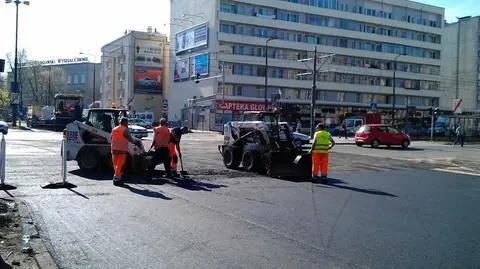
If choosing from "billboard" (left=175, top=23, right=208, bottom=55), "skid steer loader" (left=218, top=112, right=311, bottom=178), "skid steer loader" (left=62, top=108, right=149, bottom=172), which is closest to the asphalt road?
"skid steer loader" (left=62, top=108, right=149, bottom=172)

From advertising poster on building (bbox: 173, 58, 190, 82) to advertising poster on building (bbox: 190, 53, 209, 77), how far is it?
174 cm

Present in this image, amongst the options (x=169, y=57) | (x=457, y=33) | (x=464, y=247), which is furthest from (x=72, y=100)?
(x=457, y=33)

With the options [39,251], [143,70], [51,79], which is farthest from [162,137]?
[51,79]

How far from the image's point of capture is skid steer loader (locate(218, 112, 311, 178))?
15758 mm

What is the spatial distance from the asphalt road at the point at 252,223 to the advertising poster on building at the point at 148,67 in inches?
2872

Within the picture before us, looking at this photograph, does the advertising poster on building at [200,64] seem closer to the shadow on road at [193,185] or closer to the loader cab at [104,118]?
the loader cab at [104,118]

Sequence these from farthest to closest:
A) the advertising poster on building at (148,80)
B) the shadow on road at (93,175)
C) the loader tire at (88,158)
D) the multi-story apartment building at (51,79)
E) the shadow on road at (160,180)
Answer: the multi-story apartment building at (51,79), the advertising poster on building at (148,80), the loader tire at (88,158), the shadow on road at (93,175), the shadow on road at (160,180)

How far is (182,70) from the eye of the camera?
77.6 meters

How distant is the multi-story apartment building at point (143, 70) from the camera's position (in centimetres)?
8594

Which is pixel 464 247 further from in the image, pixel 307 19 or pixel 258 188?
pixel 307 19

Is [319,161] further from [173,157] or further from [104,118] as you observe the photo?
[104,118]

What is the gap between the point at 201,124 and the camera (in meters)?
71.0

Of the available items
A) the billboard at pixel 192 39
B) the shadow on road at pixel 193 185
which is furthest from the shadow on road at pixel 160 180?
the billboard at pixel 192 39

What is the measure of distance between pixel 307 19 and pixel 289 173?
65004mm
